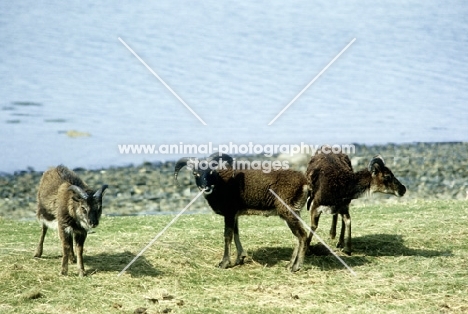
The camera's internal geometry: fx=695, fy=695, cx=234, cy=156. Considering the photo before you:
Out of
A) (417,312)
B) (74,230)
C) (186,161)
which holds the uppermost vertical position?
(186,161)

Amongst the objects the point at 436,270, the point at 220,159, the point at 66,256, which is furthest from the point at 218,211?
the point at 436,270

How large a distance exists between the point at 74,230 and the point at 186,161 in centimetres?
246

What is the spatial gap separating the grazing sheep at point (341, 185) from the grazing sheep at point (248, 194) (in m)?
0.66

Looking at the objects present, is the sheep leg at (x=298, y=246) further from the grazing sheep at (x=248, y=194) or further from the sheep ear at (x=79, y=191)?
the sheep ear at (x=79, y=191)

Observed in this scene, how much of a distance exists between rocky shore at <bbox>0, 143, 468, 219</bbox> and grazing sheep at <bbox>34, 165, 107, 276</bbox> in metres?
7.76

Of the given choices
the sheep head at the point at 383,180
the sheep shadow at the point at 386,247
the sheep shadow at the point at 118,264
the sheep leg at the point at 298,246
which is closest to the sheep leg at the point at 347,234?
the sheep shadow at the point at 386,247

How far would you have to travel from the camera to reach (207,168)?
13.0 meters

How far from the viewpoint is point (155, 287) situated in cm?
1156

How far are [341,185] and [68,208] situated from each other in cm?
524

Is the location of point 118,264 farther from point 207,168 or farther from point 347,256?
point 347,256

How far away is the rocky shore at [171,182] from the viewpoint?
21781mm

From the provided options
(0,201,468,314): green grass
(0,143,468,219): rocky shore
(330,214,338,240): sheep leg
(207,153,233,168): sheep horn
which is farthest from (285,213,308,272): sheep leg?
(0,143,468,219): rocky shore

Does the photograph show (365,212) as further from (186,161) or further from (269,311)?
(269,311)

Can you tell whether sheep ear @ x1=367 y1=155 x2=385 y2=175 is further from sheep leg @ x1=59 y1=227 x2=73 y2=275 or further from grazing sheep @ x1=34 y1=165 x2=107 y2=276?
sheep leg @ x1=59 y1=227 x2=73 y2=275
